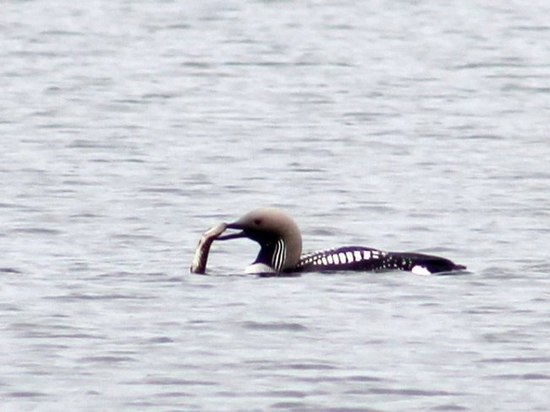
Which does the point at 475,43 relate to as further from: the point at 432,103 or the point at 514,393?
the point at 514,393

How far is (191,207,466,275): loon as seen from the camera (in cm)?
1519

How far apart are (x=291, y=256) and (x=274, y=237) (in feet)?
0.55

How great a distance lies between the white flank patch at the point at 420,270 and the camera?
15156 millimetres

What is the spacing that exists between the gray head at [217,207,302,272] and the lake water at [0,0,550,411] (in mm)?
294

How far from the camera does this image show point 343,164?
852 inches

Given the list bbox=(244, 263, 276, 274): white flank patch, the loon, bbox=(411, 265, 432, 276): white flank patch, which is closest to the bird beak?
the loon

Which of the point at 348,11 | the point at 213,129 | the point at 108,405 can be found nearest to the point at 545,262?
the point at 108,405

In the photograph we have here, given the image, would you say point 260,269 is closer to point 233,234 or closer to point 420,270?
point 233,234

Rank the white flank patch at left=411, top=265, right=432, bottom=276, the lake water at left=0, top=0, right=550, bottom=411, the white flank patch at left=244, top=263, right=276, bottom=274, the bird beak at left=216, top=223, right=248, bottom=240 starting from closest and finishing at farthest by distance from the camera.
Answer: the lake water at left=0, top=0, right=550, bottom=411 → the white flank patch at left=411, top=265, right=432, bottom=276 → the white flank patch at left=244, top=263, right=276, bottom=274 → the bird beak at left=216, top=223, right=248, bottom=240

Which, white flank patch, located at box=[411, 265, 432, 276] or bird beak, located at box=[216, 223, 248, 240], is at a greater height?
bird beak, located at box=[216, 223, 248, 240]

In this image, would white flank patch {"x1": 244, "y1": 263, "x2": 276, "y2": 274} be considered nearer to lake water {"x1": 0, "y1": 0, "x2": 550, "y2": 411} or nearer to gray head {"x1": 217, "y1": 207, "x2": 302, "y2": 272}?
gray head {"x1": 217, "y1": 207, "x2": 302, "y2": 272}

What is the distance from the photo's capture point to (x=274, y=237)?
1539 centimetres

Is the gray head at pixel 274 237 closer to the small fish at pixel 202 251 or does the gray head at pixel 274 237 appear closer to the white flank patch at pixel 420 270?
the small fish at pixel 202 251

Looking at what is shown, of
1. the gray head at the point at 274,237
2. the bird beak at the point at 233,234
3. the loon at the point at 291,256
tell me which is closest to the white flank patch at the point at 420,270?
the loon at the point at 291,256
